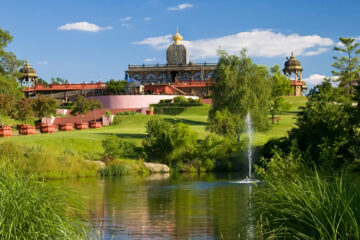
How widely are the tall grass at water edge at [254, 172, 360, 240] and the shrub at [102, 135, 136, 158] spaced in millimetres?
32344

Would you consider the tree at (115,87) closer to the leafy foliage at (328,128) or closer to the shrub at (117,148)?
the shrub at (117,148)

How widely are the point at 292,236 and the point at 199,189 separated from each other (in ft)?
66.3

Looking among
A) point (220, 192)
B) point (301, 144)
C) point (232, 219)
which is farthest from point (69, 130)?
point (232, 219)

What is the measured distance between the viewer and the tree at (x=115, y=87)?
283 ft

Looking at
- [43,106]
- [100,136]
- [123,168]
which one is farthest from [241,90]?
[43,106]

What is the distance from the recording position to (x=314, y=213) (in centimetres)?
1009

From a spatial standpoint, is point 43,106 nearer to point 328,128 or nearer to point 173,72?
point 328,128

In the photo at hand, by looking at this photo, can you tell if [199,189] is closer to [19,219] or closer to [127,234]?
[127,234]

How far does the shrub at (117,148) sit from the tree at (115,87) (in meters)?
40.7

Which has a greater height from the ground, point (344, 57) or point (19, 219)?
point (344, 57)

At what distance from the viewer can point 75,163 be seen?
126 feet

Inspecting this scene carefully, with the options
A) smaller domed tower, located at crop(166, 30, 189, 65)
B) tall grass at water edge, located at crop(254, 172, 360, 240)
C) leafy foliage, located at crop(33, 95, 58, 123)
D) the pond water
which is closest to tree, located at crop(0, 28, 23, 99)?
leafy foliage, located at crop(33, 95, 58, 123)

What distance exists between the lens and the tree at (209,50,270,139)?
1978 inches

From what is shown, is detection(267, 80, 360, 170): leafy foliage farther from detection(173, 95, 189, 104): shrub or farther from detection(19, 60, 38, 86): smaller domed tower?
detection(19, 60, 38, 86): smaller domed tower
